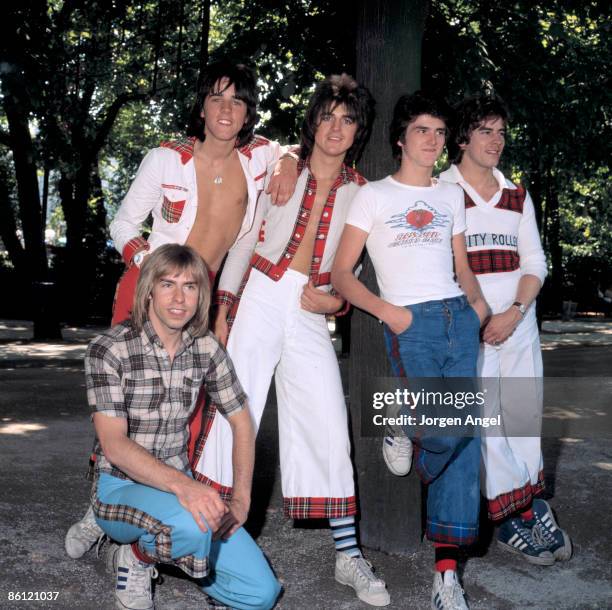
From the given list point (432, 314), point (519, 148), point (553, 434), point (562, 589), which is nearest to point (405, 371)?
point (432, 314)

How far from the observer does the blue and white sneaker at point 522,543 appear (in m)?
4.34

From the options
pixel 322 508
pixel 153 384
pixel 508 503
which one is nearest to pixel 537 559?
pixel 508 503

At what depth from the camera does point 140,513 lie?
330 cm

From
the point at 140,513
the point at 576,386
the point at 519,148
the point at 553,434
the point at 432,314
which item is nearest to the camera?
the point at 140,513

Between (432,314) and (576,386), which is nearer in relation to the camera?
(432,314)

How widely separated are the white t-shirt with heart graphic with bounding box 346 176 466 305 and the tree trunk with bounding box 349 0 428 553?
0.45 metres

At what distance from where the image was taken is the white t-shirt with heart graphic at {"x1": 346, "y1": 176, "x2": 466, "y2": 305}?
3.86m

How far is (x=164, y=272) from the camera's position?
11.4 ft

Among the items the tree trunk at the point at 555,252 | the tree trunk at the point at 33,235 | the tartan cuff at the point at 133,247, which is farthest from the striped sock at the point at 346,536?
the tree trunk at the point at 555,252

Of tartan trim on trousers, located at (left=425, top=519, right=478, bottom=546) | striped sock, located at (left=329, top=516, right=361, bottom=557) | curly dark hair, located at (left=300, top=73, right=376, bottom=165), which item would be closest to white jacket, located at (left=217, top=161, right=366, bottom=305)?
curly dark hair, located at (left=300, top=73, right=376, bottom=165)

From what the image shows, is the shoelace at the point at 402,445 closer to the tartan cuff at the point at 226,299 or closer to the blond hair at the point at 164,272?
the tartan cuff at the point at 226,299

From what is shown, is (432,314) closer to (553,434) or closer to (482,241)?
(482,241)

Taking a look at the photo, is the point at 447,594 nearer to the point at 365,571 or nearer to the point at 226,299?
the point at 365,571

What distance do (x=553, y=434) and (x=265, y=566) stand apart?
15.9 ft
